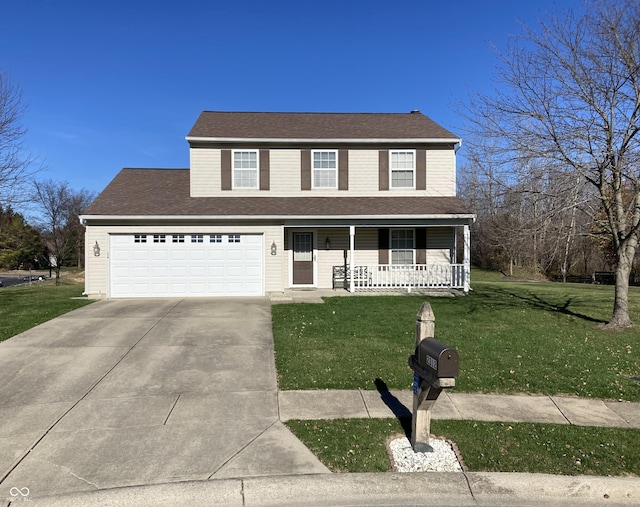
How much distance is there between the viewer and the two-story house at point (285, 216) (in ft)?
45.2

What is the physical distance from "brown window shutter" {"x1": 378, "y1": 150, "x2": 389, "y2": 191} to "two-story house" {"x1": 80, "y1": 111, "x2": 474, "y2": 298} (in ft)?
0.13

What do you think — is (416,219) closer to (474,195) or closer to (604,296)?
(474,195)

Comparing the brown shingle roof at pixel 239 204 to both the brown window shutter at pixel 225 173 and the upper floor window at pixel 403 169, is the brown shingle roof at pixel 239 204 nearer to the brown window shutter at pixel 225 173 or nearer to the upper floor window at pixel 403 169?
the brown window shutter at pixel 225 173

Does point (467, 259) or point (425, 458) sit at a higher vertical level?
point (467, 259)

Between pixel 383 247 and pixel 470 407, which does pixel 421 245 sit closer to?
pixel 383 247

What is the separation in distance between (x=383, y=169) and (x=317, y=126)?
3384 millimetres

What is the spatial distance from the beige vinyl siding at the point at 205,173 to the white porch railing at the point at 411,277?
6136mm

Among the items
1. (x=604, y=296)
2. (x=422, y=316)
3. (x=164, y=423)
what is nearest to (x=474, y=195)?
(x=604, y=296)

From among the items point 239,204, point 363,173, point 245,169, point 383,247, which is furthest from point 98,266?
point 383,247

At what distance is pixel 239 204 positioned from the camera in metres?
14.6

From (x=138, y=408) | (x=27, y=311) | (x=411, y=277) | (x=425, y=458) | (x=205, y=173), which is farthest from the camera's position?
(x=205, y=173)

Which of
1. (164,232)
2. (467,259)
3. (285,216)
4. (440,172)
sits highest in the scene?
(440,172)

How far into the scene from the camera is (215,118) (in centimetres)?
1723

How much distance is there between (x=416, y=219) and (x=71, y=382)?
11487 millimetres
